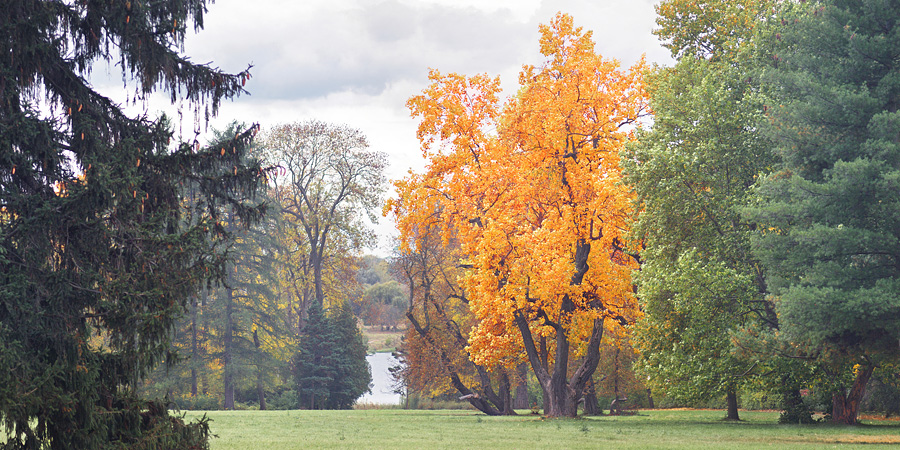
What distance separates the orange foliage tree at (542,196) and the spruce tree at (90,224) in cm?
1732

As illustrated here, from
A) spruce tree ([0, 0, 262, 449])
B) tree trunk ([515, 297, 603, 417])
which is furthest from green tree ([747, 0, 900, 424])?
spruce tree ([0, 0, 262, 449])

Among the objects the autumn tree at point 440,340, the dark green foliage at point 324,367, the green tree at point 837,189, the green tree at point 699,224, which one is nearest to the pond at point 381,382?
the dark green foliage at point 324,367

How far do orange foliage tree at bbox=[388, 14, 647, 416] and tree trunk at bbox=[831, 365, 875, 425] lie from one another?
7091 millimetres

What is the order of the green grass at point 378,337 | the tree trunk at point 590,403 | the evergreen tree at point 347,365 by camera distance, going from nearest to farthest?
the tree trunk at point 590,403 → the evergreen tree at point 347,365 → the green grass at point 378,337

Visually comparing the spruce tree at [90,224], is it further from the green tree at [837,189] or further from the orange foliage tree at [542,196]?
the orange foliage tree at [542,196]

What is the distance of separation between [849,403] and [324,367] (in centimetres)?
3248

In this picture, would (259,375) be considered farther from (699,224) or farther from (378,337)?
(378,337)

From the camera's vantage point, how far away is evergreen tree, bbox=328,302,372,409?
170 feet

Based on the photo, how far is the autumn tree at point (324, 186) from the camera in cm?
5394

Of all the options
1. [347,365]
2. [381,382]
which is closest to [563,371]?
[347,365]

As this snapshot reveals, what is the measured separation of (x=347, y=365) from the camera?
51.8m

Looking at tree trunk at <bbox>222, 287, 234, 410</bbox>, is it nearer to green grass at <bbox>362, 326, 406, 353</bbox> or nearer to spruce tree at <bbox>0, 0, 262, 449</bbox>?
spruce tree at <bbox>0, 0, 262, 449</bbox>

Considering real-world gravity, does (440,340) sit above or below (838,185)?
below

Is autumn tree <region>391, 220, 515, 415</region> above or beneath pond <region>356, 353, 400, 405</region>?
above
